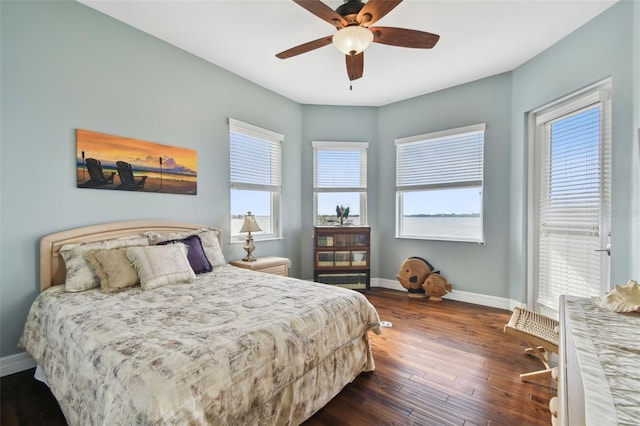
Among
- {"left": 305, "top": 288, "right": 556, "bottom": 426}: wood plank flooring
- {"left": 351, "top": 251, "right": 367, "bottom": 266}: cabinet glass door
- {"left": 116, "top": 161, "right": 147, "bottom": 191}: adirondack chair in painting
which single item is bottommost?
{"left": 305, "top": 288, "right": 556, "bottom": 426}: wood plank flooring

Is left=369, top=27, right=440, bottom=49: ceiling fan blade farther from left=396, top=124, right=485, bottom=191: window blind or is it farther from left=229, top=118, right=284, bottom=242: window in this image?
left=229, top=118, right=284, bottom=242: window

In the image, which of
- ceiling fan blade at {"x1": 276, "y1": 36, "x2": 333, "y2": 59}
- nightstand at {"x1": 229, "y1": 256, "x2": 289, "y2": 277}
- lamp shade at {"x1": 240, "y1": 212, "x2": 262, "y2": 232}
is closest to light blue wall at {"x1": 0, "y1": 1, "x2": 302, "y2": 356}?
lamp shade at {"x1": 240, "y1": 212, "x2": 262, "y2": 232}

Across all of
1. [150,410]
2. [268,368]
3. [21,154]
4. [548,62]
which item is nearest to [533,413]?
[268,368]

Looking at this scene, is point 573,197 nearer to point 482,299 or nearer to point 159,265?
point 482,299

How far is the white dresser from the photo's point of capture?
0.67 metres

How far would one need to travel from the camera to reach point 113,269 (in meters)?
2.13

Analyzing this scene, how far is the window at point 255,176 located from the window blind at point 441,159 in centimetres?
192

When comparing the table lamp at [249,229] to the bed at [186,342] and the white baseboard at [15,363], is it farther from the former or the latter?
the white baseboard at [15,363]

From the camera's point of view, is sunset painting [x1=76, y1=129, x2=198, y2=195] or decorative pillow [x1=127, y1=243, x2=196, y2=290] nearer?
decorative pillow [x1=127, y1=243, x2=196, y2=290]

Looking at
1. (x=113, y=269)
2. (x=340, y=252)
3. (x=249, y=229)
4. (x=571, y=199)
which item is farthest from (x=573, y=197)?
(x=113, y=269)

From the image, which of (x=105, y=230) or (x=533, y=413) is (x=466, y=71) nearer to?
(x=533, y=413)

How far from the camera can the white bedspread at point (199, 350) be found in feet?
3.51

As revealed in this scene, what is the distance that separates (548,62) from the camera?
3037mm

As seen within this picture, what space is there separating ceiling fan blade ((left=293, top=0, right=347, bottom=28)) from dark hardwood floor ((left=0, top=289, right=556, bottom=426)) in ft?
8.52
